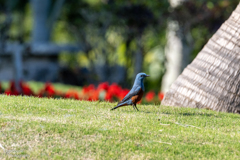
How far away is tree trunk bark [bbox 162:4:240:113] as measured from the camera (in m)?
6.91

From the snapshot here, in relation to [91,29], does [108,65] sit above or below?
below

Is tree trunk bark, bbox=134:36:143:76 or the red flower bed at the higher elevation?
tree trunk bark, bbox=134:36:143:76

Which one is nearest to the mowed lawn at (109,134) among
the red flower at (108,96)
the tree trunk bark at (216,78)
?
the tree trunk bark at (216,78)

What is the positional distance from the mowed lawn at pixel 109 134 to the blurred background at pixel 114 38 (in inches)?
224

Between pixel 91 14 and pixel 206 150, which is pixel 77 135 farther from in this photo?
pixel 91 14

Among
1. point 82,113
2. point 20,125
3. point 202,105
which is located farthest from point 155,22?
point 20,125

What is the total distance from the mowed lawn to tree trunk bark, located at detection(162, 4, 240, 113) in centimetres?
84

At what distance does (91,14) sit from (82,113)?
28.7ft

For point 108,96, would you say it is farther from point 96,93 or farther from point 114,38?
point 114,38

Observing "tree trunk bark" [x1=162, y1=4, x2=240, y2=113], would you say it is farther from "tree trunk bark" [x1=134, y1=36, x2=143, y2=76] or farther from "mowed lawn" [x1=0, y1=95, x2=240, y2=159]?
"tree trunk bark" [x1=134, y1=36, x2=143, y2=76]

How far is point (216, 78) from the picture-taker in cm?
697

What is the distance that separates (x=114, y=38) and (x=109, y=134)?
1131cm

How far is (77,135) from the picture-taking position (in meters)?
4.72

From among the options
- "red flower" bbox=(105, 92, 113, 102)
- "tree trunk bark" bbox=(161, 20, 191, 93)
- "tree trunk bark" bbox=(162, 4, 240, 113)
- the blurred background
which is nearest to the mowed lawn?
"tree trunk bark" bbox=(162, 4, 240, 113)
